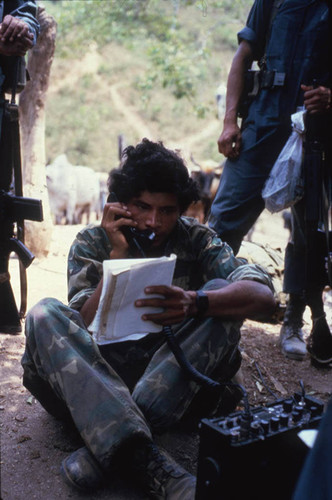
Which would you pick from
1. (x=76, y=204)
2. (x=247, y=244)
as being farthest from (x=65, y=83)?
(x=247, y=244)

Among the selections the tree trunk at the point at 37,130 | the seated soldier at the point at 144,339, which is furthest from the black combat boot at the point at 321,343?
the tree trunk at the point at 37,130

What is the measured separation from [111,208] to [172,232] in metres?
0.42

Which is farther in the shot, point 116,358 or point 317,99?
point 317,99

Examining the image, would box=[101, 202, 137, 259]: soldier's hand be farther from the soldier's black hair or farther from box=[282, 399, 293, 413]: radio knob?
box=[282, 399, 293, 413]: radio knob

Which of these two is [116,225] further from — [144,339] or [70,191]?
[70,191]

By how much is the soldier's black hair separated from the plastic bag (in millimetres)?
891

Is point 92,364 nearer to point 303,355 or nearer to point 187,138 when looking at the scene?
point 303,355

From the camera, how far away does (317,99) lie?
3.44 meters

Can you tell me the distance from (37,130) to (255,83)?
3773mm

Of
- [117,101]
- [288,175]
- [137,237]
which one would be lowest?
[137,237]

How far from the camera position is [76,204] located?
55.2ft

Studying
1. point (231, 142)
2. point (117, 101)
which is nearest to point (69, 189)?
point (231, 142)

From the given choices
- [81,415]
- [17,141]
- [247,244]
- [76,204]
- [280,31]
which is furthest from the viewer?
[76,204]

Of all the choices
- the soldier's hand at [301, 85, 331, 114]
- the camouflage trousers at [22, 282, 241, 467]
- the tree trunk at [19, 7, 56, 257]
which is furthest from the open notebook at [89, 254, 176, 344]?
the tree trunk at [19, 7, 56, 257]
